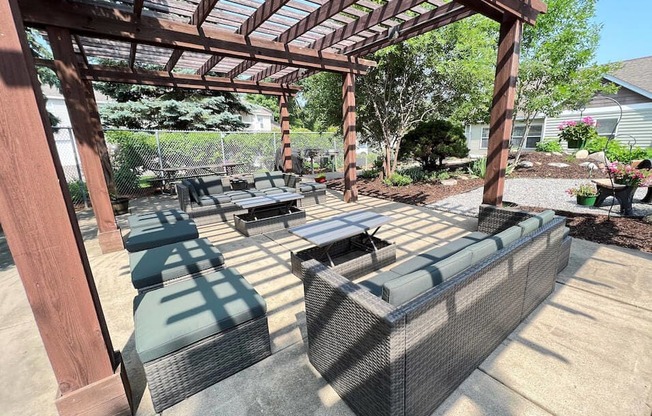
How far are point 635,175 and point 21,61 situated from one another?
7356mm

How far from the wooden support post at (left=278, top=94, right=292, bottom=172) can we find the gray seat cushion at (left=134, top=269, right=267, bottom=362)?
7179mm

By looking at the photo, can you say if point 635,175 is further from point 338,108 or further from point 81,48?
point 81,48

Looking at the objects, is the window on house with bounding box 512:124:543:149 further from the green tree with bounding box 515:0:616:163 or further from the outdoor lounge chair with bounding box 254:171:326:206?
the outdoor lounge chair with bounding box 254:171:326:206

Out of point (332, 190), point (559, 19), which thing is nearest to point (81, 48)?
point (332, 190)

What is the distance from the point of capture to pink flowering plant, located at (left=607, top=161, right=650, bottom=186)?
457 cm

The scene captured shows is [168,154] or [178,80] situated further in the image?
[168,154]

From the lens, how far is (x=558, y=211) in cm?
529

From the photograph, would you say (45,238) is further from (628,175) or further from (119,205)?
(628,175)

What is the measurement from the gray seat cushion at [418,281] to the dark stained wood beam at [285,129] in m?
7.88

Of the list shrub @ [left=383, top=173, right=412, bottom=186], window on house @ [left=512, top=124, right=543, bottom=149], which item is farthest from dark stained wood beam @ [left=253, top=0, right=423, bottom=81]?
window on house @ [left=512, top=124, right=543, bottom=149]

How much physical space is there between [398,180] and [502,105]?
4.48m

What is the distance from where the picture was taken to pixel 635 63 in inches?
541

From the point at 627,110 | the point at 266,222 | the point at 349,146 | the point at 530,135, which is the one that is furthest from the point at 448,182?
the point at 530,135

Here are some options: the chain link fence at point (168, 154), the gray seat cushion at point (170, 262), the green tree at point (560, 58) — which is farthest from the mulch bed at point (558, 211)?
the gray seat cushion at point (170, 262)
